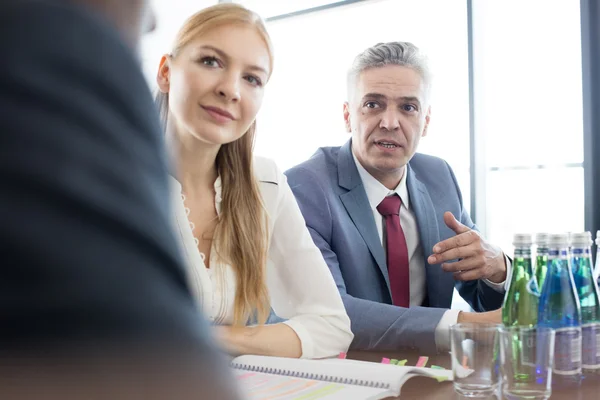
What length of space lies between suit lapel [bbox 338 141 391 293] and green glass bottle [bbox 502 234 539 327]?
85 cm

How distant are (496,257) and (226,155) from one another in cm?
96

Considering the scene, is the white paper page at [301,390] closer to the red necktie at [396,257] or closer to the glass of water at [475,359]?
the glass of water at [475,359]

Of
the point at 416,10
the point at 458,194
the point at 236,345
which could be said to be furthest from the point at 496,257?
the point at 416,10

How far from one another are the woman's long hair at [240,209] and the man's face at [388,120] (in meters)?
0.65

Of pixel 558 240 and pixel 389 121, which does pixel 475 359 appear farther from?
pixel 389 121

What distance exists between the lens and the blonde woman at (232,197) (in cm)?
180

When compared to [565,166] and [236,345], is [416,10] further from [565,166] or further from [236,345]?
[236,345]

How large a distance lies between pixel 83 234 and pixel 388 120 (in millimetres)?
2406

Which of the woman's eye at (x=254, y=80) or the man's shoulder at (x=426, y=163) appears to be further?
the man's shoulder at (x=426, y=163)

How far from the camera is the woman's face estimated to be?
73.0 inches

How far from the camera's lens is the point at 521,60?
4281 millimetres

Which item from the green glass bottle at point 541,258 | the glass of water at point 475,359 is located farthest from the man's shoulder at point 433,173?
the glass of water at point 475,359

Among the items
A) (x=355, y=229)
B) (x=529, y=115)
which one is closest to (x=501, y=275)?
(x=355, y=229)

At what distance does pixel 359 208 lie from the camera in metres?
2.36
